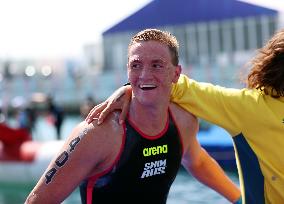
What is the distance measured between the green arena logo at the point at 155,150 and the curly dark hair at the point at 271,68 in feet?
1.74

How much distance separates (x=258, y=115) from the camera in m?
2.56

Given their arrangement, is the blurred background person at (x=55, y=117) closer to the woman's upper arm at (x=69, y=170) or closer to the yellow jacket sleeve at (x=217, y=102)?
the yellow jacket sleeve at (x=217, y=102)

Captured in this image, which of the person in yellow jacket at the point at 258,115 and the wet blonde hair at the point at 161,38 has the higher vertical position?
the wet blonde hair at the point at 161,38

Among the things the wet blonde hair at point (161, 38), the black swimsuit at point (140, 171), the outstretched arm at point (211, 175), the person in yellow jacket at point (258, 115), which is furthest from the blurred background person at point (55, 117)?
the wet blonde hair at point (161, 38)

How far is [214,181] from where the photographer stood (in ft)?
10.1

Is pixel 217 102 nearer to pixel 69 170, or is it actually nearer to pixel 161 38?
pixel 161 38

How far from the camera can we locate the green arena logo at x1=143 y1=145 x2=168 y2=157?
2576mm

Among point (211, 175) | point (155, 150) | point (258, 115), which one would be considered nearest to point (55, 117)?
point (211, 175)

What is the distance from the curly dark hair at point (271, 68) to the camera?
253 cm

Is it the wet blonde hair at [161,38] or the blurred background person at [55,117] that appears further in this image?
the blurred background person at [55,117]

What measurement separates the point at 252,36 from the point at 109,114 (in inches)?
1042

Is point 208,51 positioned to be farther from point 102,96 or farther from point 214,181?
point 214,181

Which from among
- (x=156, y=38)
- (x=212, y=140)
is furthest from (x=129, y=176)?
(x=212, y=140)

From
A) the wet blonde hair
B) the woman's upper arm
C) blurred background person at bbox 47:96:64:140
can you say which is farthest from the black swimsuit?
blurred background person at bbox 47:96:64:140
